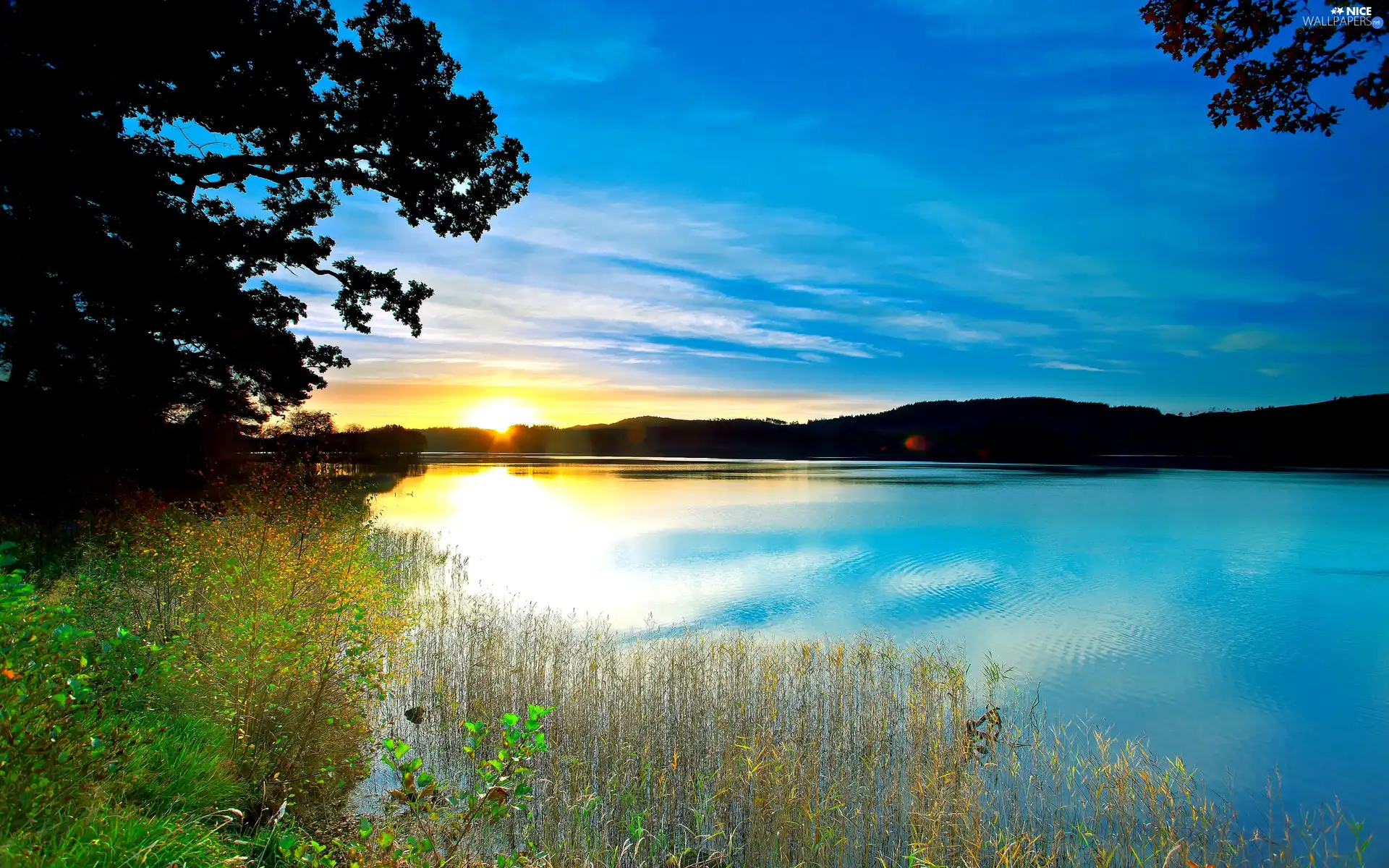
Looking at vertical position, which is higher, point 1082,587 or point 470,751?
point 470,751

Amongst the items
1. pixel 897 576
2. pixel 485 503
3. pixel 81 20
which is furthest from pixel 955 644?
pixel 485 503

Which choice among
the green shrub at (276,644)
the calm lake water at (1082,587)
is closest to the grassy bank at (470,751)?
the green shrub at (276,644)

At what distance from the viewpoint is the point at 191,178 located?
16.0 metres

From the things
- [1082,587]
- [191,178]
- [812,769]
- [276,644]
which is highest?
[191,178]

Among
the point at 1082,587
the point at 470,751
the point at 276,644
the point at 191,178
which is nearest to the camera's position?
the point at 470,751

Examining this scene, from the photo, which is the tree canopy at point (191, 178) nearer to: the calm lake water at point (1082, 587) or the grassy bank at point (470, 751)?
the grassy bank at point (470, 751)

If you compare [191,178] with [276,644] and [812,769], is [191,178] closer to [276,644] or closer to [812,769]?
[276,644]

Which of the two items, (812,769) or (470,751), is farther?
(812,769)

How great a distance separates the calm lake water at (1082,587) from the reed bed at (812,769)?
2706 millimetres

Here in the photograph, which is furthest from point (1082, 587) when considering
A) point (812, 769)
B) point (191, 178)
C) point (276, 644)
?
point (191, 178)

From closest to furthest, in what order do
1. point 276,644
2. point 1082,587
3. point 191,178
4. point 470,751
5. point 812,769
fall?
point 470,751
point 276,644
point 812,769
point 191,178
point 1082,587

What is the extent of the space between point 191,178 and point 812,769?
63.5 ft

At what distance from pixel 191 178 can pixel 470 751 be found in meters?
18.0

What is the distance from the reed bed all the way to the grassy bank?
0.05 meters
